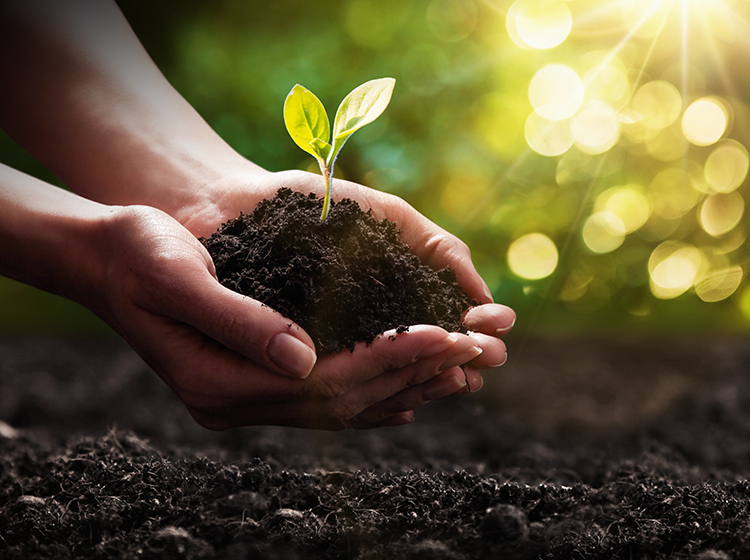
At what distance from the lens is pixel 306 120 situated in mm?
1028

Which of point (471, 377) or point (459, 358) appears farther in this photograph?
point (471, 377)

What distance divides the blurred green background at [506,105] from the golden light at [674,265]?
0.37ft

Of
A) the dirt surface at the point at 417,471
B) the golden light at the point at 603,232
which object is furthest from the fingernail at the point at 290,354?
the golden light at the point at 603,232

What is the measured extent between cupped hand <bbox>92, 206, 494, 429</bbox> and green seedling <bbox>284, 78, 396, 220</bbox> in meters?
0.28

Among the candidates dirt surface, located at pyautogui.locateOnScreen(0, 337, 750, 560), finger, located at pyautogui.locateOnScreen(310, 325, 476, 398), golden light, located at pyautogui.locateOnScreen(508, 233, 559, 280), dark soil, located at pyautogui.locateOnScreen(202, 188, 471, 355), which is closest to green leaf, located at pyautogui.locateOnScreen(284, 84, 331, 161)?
dark soil, located at pyautogui.locateOnScreen(202, 188, 471, 355)

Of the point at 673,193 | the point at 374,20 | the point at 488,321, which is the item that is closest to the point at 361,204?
the point at 488,321

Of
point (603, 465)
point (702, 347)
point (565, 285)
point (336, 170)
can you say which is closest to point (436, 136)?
point (336, 170)

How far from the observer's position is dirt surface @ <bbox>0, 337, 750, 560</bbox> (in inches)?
33.7

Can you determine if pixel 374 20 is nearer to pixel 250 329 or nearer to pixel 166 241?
pixel 166 241

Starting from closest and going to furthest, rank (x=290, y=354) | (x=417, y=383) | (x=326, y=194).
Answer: (x=290, y=354)
(x=417, y=383)
(x=326, y=194)

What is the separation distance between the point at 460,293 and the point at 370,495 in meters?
0.44

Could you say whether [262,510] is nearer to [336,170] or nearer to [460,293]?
[460,293]

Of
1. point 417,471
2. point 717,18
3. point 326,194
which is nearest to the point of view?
point 326,194

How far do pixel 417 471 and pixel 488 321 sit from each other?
0.37 meters
